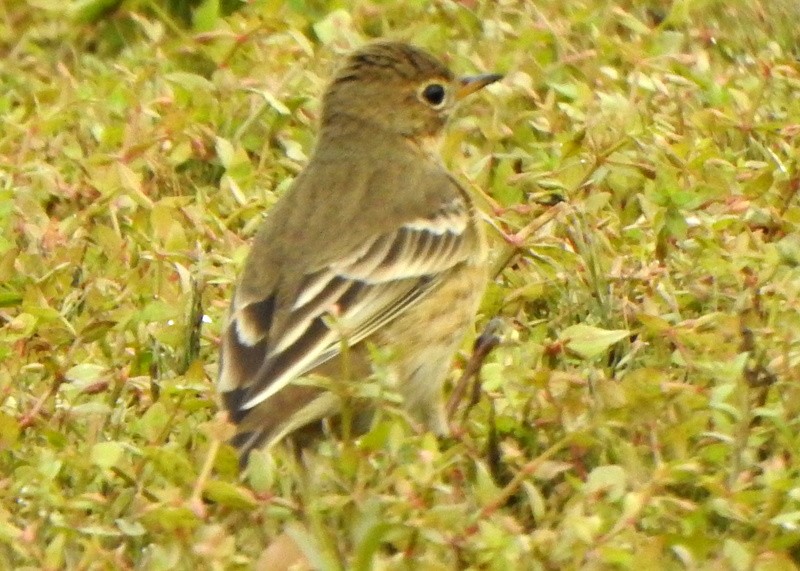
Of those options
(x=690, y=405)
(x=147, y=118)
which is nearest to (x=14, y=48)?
(x=147, y=118)

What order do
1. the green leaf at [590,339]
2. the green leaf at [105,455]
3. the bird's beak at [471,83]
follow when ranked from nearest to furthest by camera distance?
1. the green leaf at [105,455]
2. the green leaf at [590,339]
3. the bird's beak at [471,83]

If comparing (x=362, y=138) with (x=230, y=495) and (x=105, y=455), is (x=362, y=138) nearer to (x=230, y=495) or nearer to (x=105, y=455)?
(x=105, y=455)

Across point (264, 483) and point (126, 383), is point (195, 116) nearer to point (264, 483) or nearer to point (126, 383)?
point (126, 383)

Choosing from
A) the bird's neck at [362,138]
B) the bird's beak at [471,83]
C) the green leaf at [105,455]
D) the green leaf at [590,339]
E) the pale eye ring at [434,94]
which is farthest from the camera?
the bird's beak at [471,83]

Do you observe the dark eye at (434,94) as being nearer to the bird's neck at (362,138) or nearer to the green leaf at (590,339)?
the bird's neck at (362,138)

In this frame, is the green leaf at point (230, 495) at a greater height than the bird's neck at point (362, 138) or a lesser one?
greater

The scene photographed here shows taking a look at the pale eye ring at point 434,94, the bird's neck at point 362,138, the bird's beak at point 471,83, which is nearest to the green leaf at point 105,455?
the bird's neck at point 362,138
